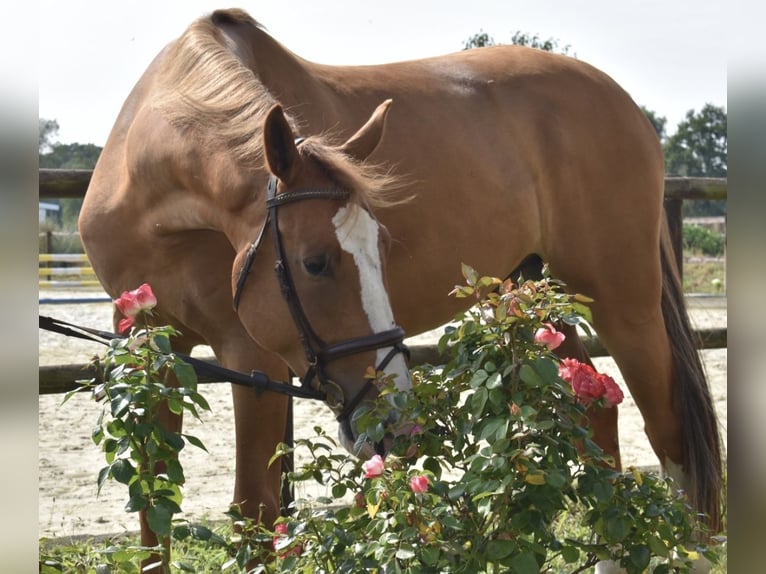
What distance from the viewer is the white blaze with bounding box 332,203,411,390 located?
211 centimetres

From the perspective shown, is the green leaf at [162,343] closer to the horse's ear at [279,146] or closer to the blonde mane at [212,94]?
the horse's ear at [279,146]

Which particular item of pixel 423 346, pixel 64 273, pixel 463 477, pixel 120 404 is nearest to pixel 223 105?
pixel 120 404

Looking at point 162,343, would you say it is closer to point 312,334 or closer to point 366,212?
point 312,334

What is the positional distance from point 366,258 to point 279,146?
1.21ft

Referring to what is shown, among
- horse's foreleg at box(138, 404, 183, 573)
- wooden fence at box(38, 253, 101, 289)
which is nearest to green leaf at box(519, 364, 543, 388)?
horse's foreleg at box(138, 404, 183, 573)

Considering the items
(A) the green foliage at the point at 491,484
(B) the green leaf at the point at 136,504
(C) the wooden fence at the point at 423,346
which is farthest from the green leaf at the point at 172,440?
(C) the wooden fence at the point at 423,346

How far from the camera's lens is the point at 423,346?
403 cm

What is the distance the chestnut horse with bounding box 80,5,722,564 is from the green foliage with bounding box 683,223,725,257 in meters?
21.8

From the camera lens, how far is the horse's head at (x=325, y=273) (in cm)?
211

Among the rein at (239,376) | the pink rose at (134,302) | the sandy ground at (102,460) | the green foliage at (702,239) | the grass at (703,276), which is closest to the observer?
the pink rose at (134,302)

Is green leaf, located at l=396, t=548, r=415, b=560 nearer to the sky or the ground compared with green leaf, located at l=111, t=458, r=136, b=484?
nearer to the ground

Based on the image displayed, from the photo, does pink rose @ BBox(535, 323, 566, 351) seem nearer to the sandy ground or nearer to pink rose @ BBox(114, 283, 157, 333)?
pink rose @ BBox(114, 283, 157, 333)

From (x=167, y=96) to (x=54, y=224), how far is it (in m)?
21.7

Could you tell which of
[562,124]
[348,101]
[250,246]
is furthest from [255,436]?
[562,124]
